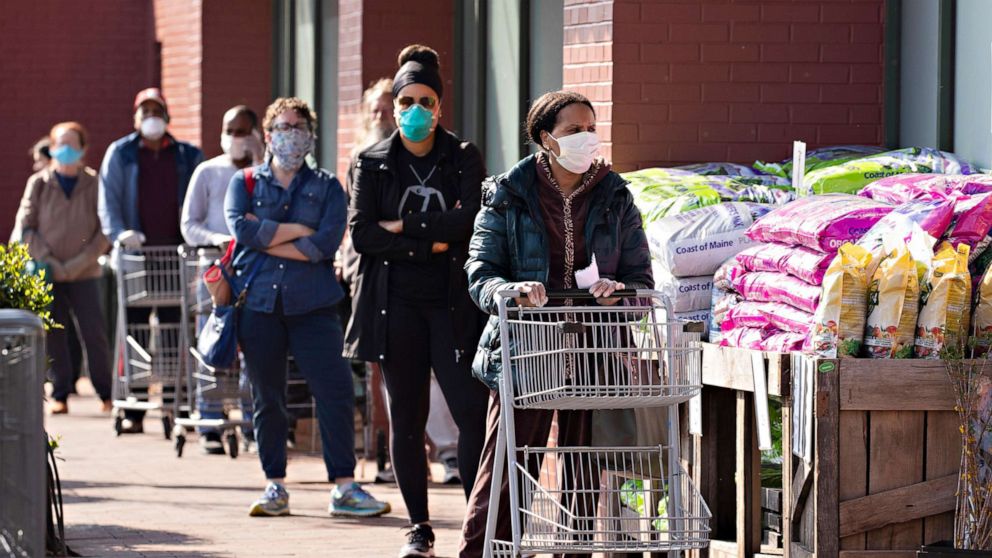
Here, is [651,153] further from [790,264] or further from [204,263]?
[204,263]

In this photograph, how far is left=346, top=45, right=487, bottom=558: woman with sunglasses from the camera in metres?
7.53

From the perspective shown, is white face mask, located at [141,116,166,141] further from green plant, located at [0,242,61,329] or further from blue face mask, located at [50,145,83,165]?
green plant, located at [0,242,61,329]

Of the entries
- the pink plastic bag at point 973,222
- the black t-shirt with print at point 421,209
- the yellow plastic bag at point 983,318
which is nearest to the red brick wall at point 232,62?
the black t-shirt with print at point 421,209

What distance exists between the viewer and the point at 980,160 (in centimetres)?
A: 768

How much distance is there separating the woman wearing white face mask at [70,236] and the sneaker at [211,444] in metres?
2.32

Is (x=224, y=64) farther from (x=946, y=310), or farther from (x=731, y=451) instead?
(x=946, y=310)

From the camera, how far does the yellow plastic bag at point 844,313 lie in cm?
581

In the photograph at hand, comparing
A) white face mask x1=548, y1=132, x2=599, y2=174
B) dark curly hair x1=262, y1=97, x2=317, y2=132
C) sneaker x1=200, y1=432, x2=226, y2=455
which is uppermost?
dark curly hair x1=262, y1=97, x2=317, y2=132

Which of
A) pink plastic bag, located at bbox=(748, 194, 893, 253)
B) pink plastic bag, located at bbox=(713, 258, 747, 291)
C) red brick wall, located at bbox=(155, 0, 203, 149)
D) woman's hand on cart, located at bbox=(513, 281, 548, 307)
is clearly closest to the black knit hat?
pink plastic bag, located at bbox=(713, 258, 747, 291)

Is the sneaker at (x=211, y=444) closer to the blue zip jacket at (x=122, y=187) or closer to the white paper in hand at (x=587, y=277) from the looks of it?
the blue zip jacket at (x=122, y=187)

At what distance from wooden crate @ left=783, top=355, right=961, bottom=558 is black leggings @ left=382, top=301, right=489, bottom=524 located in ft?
6.70

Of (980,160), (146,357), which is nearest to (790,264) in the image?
(980,160)

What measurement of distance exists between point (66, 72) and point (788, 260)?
1458 cm

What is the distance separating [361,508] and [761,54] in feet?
9.74
